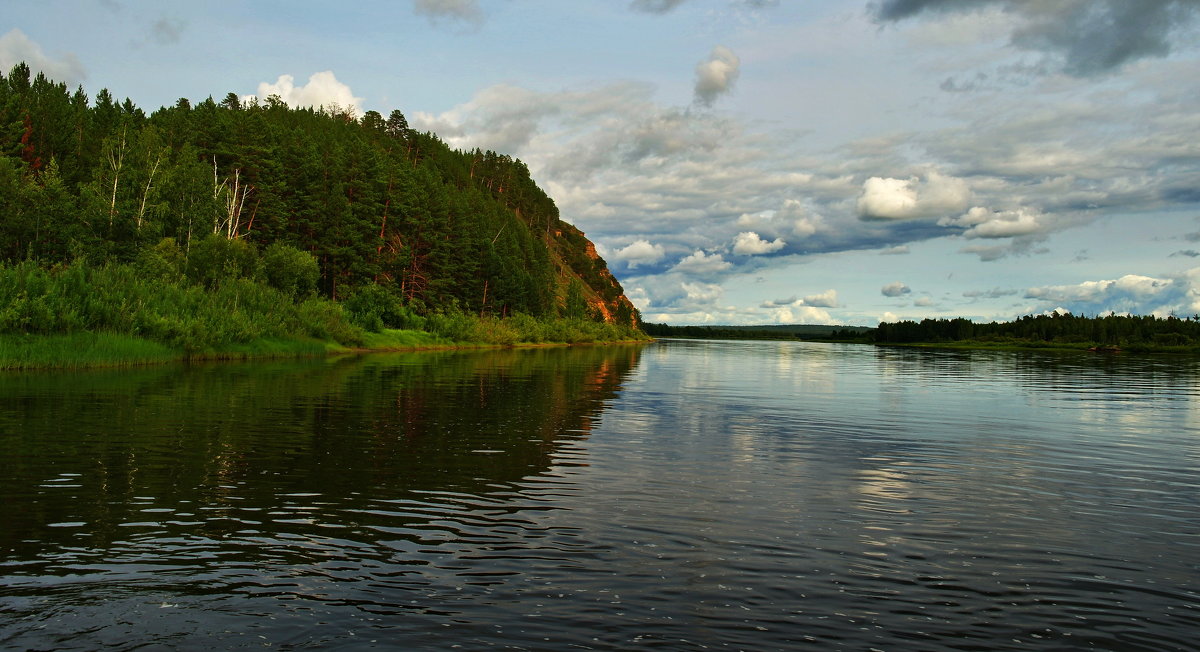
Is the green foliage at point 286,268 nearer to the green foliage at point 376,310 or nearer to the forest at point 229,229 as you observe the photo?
the forest at point 229,229

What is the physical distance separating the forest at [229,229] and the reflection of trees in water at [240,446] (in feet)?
53.8

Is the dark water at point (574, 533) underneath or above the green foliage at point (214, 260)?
underneath

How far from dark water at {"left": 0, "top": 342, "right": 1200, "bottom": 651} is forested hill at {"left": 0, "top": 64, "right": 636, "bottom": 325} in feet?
149

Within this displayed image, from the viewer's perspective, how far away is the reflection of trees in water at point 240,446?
1208 centimetres

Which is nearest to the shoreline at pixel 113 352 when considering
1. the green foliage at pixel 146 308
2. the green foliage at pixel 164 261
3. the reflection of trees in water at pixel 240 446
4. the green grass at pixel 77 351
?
the green grass at pixel 77 351

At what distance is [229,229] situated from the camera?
7275 centimetres

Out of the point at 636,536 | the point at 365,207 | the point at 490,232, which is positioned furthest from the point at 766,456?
the point at 490,232

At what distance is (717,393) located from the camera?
3972 cm

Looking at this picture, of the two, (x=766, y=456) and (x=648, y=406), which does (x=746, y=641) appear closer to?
(x=766, y=456)

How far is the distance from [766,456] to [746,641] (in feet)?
39.7

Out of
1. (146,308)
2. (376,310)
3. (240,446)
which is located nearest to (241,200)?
(376,310)

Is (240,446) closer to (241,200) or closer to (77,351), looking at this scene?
(77,351)

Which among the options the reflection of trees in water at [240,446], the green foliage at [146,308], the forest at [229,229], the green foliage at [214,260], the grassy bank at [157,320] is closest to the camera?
the reflection of trees in water at [240,446]

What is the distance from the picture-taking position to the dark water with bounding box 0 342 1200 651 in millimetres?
7734
